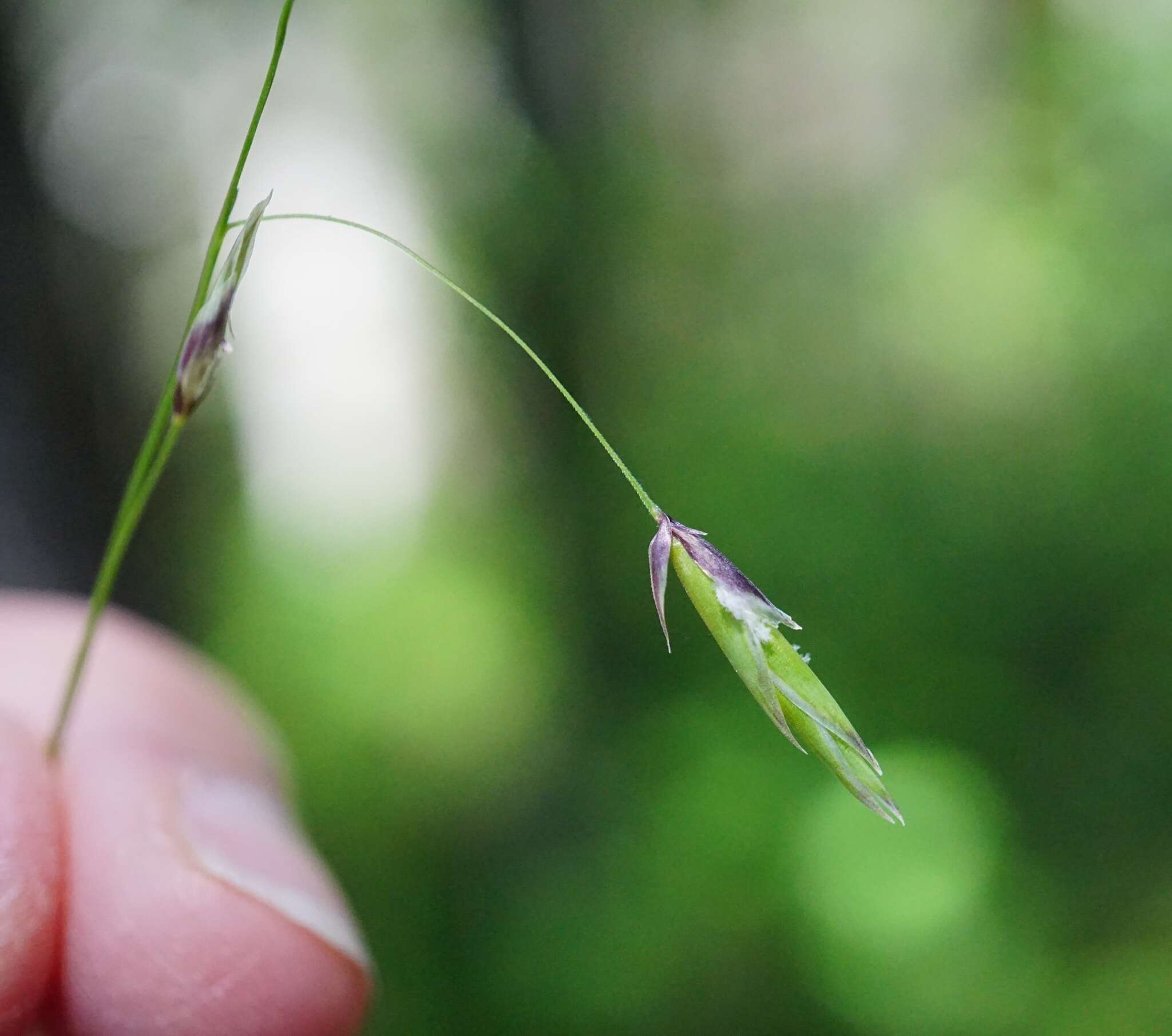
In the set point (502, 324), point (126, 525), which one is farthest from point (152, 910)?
point (502, 324)

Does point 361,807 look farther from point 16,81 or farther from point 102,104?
point 102,104

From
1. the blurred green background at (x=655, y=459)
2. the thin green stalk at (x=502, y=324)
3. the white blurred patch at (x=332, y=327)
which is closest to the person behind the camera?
the thin green stalk at (x=502, y=324)

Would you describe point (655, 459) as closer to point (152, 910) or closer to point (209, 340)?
point (152, 910)

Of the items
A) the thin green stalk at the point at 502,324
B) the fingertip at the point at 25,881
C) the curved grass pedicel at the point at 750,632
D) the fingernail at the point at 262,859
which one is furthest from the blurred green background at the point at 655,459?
the thin green stalk at the point at 502,324

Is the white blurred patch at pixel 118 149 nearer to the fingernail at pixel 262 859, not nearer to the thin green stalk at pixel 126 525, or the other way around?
the fingernail at pixel 262 859

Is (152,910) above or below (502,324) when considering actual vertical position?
below

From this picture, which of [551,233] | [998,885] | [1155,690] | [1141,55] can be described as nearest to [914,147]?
[1141,55]
